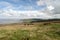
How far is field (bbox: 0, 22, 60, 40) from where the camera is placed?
18.4 feet

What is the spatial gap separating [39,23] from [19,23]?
0.84 m

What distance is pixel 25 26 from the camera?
6109mm

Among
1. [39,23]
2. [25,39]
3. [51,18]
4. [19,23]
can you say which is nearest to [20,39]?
[25,39]

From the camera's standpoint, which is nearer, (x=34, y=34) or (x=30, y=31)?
(x=34, y=34)

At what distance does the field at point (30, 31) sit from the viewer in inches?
221

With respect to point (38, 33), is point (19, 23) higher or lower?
higher

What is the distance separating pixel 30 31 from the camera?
5.91 m

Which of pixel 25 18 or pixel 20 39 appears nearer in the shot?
pixel 20 39

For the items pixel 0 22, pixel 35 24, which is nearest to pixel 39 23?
pixel 35 24

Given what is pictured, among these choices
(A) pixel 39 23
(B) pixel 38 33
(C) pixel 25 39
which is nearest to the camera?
(C) pixel 25 39

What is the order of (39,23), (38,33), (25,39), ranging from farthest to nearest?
1. (39,23)
2. (38,33)
3. (25,39)

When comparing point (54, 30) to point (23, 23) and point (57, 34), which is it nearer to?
point (57, 34)

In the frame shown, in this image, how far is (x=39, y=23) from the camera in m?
6.24

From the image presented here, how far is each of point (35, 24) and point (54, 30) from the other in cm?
82
